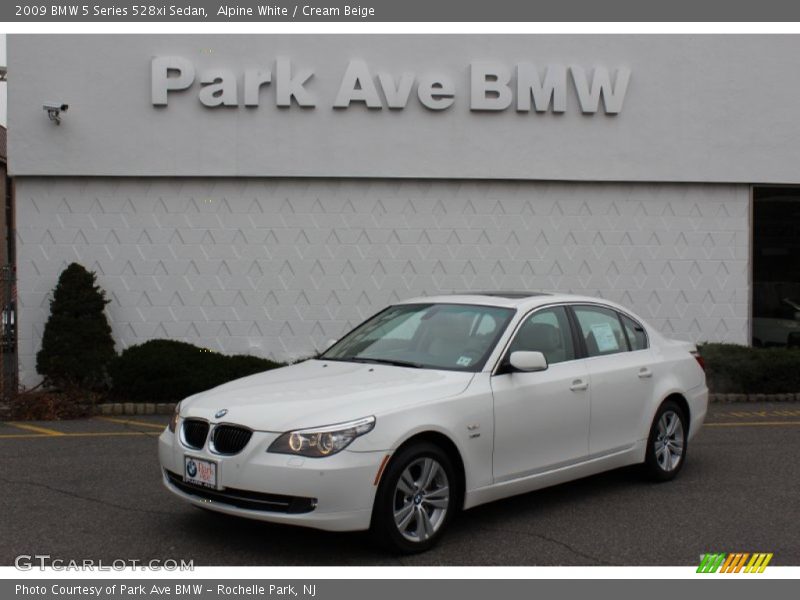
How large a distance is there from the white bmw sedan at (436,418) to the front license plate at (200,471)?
1 centimetres

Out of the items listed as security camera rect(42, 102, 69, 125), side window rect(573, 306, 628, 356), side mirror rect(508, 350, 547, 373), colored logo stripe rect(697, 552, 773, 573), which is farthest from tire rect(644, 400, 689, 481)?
security camera rect(42, 102, 69, 125)

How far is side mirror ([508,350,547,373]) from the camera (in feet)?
20.3

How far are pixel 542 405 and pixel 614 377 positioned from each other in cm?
96

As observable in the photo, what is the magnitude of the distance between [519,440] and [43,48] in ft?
34.4

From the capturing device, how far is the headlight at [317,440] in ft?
17.3

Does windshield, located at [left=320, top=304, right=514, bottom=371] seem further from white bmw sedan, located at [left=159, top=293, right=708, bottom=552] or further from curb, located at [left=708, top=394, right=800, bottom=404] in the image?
curb, located at [left=708, top=394, right=800, bottom=404]

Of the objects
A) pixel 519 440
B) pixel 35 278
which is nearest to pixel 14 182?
pixel 35 278

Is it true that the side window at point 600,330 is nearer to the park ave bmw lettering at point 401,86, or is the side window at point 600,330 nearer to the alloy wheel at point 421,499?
the alloy wheel at point 421,499

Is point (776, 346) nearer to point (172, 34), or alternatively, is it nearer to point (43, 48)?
point (172, 34)

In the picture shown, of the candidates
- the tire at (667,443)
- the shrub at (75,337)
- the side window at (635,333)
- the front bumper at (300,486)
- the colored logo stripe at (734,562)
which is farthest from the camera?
the shrub at (75,337)

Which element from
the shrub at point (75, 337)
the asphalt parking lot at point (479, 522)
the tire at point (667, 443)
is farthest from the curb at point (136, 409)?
the tire at point (667, 443)

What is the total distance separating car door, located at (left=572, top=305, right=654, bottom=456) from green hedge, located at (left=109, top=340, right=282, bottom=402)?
5.98 metres

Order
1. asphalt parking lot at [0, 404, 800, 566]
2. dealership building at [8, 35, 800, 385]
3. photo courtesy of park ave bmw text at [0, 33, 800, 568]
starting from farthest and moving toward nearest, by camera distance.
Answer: dealership building at [8, 35, 800, 385] → photo courtesy of park ave bmw text at [0, 33, 800, 568] → asphalt parking lot at [0, 404, 800, 566]

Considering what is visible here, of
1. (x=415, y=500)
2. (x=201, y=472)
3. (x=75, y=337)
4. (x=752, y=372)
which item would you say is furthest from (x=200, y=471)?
(x=752, y=372)
